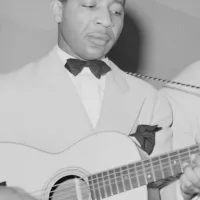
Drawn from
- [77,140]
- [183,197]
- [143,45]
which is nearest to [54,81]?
[77,140]

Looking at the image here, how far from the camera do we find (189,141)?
1.18m

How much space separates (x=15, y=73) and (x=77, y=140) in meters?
0.22

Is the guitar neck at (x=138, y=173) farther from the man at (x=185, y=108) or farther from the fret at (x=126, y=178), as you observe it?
the man at (x=185, y=108)

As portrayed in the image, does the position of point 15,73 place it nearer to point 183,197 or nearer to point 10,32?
point 10,32

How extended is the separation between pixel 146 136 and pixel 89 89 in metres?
0.18

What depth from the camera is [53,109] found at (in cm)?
101

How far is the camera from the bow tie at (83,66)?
1046 mm

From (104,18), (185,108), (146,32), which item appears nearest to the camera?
(104,18)

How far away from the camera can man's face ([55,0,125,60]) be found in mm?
997

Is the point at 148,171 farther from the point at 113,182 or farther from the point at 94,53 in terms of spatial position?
the point at 94,53

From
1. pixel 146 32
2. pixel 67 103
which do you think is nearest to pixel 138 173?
pixel 67 103

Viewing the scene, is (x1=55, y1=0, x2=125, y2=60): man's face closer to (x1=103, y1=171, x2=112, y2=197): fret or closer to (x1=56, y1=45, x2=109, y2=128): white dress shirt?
(x1=56, y1=45, x2=109, y2=128): white dress shirt

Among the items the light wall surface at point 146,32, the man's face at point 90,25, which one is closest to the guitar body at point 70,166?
the man's face at point 90,25

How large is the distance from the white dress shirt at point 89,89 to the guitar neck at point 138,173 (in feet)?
0.51
